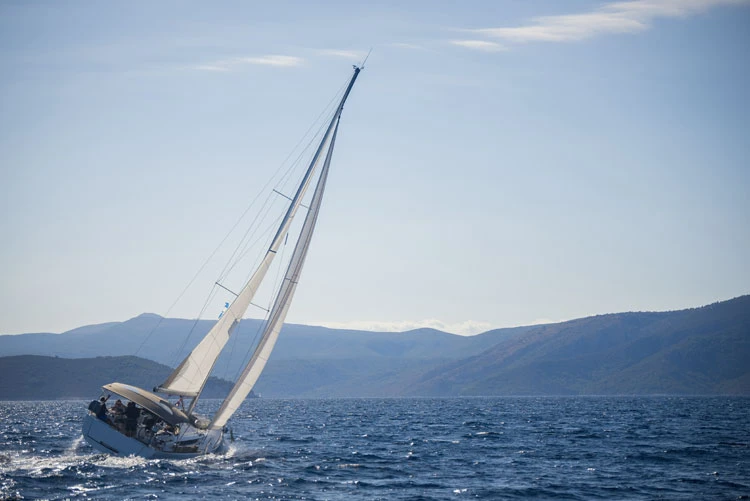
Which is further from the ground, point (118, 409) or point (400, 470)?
point (118, 409)

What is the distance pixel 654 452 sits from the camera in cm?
4450

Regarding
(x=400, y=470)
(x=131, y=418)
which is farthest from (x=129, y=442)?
(x=400, y=470)

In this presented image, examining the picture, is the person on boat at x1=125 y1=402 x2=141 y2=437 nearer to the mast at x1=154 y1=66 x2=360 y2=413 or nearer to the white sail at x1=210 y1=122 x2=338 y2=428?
the mast at x1=154 y1=66 x2=360 y2=413

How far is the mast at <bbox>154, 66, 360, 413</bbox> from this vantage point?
122 ft

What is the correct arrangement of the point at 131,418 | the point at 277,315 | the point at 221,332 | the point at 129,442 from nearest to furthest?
the point at 129,442
the point at 131,418
the point at 221,332
the point at 277,315

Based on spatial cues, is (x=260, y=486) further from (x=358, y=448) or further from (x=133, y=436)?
(x=358, y=448)

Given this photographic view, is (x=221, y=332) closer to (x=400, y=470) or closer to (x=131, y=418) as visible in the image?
(x=131, y=418)

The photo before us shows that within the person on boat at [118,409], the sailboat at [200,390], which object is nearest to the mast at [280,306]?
the sailboat at [200,390]

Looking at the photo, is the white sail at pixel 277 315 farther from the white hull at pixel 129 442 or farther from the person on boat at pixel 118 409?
the person on boat at pixel 118 409

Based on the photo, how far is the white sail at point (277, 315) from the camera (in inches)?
1510

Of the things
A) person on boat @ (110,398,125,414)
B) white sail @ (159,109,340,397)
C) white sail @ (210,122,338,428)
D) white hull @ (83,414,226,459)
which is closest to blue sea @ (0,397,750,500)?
white hull @ (83,414,226,459)

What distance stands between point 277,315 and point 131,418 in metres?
8.35

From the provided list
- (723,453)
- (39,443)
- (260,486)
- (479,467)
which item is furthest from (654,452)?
(39,443)

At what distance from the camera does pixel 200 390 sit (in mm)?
37938
